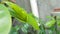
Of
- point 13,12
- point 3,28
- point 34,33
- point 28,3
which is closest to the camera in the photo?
point 3,28

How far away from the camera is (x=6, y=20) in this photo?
172 mm

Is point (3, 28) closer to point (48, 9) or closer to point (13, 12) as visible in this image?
point (13, 12)

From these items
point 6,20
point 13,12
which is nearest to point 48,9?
point 13,12

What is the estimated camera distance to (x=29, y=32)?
119cm

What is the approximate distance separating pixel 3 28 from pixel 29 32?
1035 millimetres

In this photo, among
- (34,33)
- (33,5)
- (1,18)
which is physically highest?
(1,18)

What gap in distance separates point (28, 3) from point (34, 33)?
1.03 feet

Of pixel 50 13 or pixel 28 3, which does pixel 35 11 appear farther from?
pixel 50 13

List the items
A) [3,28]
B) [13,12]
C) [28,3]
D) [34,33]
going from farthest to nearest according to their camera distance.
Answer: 1. [28,3]
2. [34,33]
3. [13,12]
4. [3,28]

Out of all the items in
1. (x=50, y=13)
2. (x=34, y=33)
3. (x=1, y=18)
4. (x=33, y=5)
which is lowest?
(x=34, y=33)

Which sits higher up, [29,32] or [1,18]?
[1,18]

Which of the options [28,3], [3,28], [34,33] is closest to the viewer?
[3,28]

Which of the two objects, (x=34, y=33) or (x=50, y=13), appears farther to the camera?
(x=50, y=13)

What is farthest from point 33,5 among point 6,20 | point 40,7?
point 6,20
